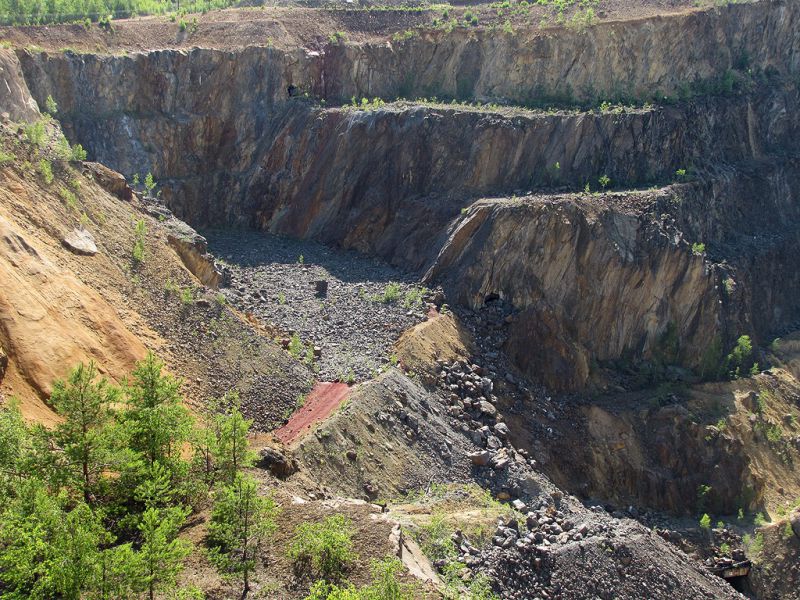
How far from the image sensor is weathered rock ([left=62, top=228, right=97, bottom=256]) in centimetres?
2888

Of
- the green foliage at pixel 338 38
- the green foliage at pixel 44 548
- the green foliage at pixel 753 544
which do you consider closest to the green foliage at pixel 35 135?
the green foliage at pixel 44 548

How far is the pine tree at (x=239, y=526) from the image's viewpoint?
19062 mm

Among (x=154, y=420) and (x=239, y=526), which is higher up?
(x=154, y=420)

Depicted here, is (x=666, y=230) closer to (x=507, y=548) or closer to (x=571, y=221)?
(x=571, y=221)

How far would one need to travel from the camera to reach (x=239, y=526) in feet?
63.7

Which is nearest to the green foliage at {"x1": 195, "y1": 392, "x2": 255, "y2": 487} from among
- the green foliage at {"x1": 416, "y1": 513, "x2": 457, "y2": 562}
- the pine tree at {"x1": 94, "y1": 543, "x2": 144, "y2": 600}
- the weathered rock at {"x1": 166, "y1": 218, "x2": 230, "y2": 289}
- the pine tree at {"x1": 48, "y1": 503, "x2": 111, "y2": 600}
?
the pine tree at {"x1": 94, "y1": 543, "x2": 144, "y2": 600}

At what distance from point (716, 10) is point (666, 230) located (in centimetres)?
1695

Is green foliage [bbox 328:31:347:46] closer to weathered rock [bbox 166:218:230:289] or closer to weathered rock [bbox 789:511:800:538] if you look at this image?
weathered rock [bbox 166:218:230:289]

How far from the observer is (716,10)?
49.3 m

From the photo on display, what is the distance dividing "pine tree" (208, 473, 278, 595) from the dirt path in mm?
7436

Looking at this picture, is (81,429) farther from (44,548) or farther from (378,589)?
(378,589)

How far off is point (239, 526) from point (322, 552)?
1958 mm

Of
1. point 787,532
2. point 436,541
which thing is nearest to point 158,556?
point 436,541

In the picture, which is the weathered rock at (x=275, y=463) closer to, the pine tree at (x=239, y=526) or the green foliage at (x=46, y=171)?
the pine tree at (x=239, y=526)
